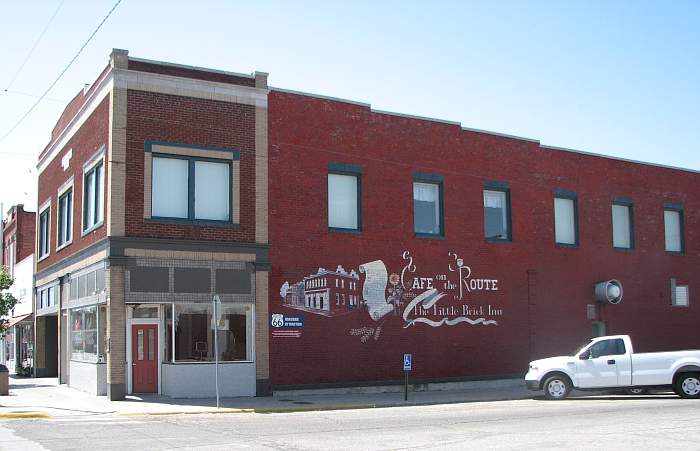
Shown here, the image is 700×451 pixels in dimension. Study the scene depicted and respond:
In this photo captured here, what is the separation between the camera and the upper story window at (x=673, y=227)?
35656mm

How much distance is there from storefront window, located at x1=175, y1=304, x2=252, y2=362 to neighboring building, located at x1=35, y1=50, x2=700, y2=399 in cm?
4

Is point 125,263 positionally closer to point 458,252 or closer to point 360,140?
point 360,140

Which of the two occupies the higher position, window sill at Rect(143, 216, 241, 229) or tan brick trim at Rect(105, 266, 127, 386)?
window sill at Rect(143, 216, 241, 229)

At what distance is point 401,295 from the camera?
27172mm

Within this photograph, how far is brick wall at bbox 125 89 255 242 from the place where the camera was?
2309 cm

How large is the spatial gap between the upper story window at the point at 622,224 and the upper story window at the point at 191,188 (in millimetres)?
17913

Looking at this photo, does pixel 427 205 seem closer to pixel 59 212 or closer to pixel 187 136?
pixel 187 136

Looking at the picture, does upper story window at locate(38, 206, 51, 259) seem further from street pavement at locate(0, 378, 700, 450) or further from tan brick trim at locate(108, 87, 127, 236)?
tan brick trim at locate(108, 87, 127, 236)

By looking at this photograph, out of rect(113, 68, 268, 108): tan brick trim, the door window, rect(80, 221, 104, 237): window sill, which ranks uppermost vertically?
rect(113, 68, 268, 108): tan brick trim

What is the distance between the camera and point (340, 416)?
755 inches

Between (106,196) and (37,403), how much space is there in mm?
6325

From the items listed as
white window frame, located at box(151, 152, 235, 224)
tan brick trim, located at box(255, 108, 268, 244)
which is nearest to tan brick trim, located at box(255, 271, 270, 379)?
tan brick trim, located at box(255, 108, 268, 244)

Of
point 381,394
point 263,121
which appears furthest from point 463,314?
point 263,121

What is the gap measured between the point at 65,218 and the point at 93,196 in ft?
17.0
